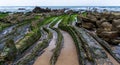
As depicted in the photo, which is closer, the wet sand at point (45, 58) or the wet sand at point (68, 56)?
the wet sand at point (68, 56)

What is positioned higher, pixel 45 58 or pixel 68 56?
pixel 68 56

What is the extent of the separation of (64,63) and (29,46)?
10.5 metres

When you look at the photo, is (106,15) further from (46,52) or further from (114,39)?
(46,52)

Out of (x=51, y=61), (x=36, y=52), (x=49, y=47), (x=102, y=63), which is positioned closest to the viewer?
(x=102, y=63)

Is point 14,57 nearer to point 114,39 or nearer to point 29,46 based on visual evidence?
point 29,46

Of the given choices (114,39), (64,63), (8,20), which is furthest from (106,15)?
(64,63)

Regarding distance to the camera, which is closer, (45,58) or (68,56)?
(45,58)

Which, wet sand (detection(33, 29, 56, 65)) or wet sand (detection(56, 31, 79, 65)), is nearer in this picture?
wet sand (detection(56, 31, 79, 65))

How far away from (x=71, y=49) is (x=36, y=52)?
15.9 feet

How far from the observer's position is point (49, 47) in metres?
30.0

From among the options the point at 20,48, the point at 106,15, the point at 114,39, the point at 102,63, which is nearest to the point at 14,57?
the point at 20,48

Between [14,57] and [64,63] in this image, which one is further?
[14,57]

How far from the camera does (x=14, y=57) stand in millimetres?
24500

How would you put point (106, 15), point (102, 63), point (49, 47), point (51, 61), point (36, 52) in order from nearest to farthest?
point (102, 63) < point (51, 61) < point (36, 52) < point (49, 47) < point (106, 15)
